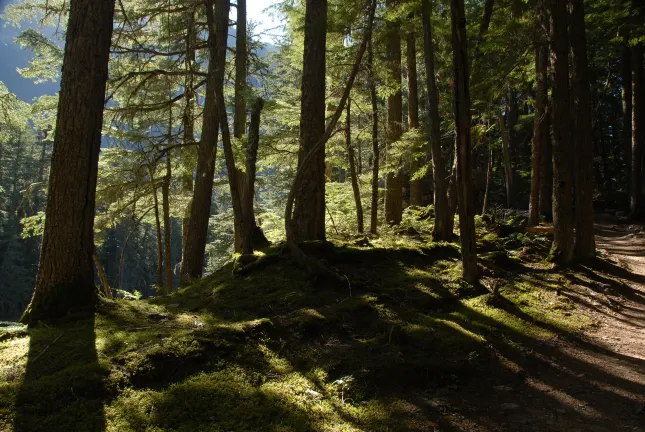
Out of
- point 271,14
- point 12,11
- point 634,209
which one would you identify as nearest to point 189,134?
point 271,14

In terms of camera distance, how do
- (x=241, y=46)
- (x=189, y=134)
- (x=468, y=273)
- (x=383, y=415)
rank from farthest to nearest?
(x=189, y=134), (x=241, y=46), (x=468, y=273), (x=383, y=415)

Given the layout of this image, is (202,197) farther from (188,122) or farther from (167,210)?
(167,210)

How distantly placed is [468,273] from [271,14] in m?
8.55

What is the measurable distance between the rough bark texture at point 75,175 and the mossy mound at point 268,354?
0.45 metres

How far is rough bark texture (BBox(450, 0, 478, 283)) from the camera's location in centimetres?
Result: 624

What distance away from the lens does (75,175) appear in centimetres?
454

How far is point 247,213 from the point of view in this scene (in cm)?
817

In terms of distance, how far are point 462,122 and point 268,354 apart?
461 centimetres

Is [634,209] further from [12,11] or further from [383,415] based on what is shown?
[12,11]

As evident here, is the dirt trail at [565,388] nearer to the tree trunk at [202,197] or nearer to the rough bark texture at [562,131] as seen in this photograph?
the rough bark texture at [562,131]

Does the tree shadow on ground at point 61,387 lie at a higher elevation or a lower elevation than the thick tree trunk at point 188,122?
lower

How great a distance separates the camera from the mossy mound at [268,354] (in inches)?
118

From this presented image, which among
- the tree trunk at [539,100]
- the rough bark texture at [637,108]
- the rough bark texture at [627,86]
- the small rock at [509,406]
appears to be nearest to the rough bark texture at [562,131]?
the tree trunk at [539,100]

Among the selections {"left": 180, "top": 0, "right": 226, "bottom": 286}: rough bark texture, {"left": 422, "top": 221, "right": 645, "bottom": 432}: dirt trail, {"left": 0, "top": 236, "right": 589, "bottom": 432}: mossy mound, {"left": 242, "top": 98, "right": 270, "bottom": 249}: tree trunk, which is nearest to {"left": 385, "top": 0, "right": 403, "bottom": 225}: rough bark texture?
{"left": 180, "top": 0, "right": 226, "bottom": 286}: rough bark texture
